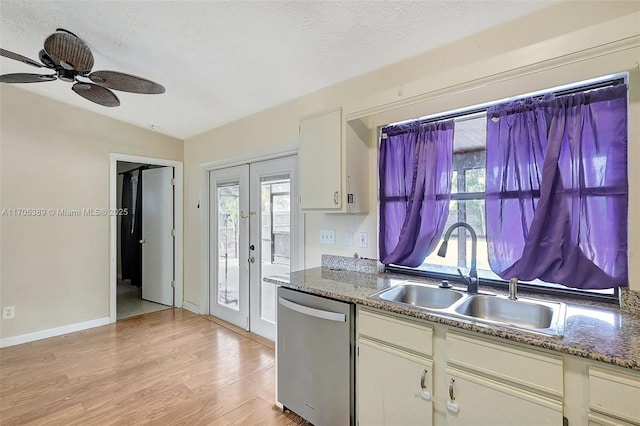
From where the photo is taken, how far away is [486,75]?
155 cm

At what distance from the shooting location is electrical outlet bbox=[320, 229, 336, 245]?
8.50 ft

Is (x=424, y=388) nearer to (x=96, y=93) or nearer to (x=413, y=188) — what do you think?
(x=413, y=188)

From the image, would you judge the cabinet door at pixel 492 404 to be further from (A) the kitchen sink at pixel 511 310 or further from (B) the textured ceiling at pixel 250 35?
(B) the textured ceiling at pixel 250 35

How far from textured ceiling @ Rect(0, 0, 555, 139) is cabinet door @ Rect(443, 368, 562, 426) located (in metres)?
1.88

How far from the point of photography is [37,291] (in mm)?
3311

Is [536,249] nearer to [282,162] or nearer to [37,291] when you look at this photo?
[282,162]

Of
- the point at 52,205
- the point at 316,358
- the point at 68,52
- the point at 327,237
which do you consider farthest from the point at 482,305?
the point at 52,205

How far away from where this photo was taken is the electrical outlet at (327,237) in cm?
259

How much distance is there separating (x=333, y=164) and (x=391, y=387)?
4.71 feet

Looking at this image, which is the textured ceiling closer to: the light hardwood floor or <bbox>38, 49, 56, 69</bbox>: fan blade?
<bbox>38, 49, 56, 69</bbox>: fan blade

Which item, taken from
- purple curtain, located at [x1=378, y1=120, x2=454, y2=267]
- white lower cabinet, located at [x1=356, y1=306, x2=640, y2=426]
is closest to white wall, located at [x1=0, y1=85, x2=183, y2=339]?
purple curtain, located at [x1=378, y1=120, x2=454, y2=267]

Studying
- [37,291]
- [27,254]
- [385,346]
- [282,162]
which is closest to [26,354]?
[37,291]

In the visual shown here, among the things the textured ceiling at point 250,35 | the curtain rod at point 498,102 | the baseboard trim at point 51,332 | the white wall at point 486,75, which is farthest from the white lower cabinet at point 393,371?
the baseboard trim at point 51,332

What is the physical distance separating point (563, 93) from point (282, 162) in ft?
7.46
